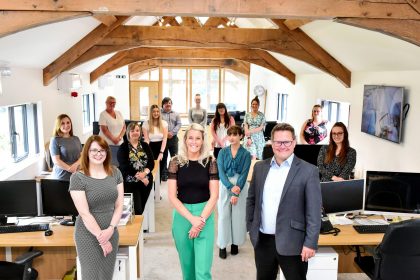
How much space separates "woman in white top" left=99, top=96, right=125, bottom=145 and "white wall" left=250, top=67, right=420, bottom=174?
4.06 metres

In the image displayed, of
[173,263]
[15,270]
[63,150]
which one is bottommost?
[173,263]

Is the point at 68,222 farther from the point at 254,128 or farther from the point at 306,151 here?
the point at 254,128

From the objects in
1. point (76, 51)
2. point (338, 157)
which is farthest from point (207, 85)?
point (338, 157)

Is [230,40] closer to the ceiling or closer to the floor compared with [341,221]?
closer to the ceiling

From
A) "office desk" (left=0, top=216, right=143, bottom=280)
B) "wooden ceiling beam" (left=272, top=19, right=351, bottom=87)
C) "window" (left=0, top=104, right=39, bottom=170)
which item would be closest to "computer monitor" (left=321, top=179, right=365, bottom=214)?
"office desk" (left=0, top=216, right=143, bottom=280)

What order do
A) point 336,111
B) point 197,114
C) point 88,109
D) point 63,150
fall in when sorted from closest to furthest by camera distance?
point 63,150 < point 336,111 < point 197,114 < point 88,109

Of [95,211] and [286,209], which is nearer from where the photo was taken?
[286,209]

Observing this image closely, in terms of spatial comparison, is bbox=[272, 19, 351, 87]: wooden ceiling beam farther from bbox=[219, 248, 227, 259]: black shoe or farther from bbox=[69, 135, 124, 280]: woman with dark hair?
bbox=[69, 135, 124, 280]: woman with dark hair

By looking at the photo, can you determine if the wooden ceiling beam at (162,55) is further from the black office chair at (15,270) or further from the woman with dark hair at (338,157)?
the black office chair at (15,270)

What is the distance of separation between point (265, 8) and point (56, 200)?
252 cm

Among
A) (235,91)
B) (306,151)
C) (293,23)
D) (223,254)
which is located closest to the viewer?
(223,254)

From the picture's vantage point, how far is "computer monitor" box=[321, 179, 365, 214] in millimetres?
3426

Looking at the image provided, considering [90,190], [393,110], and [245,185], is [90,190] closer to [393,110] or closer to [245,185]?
[245,185]

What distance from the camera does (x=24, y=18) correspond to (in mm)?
3375
